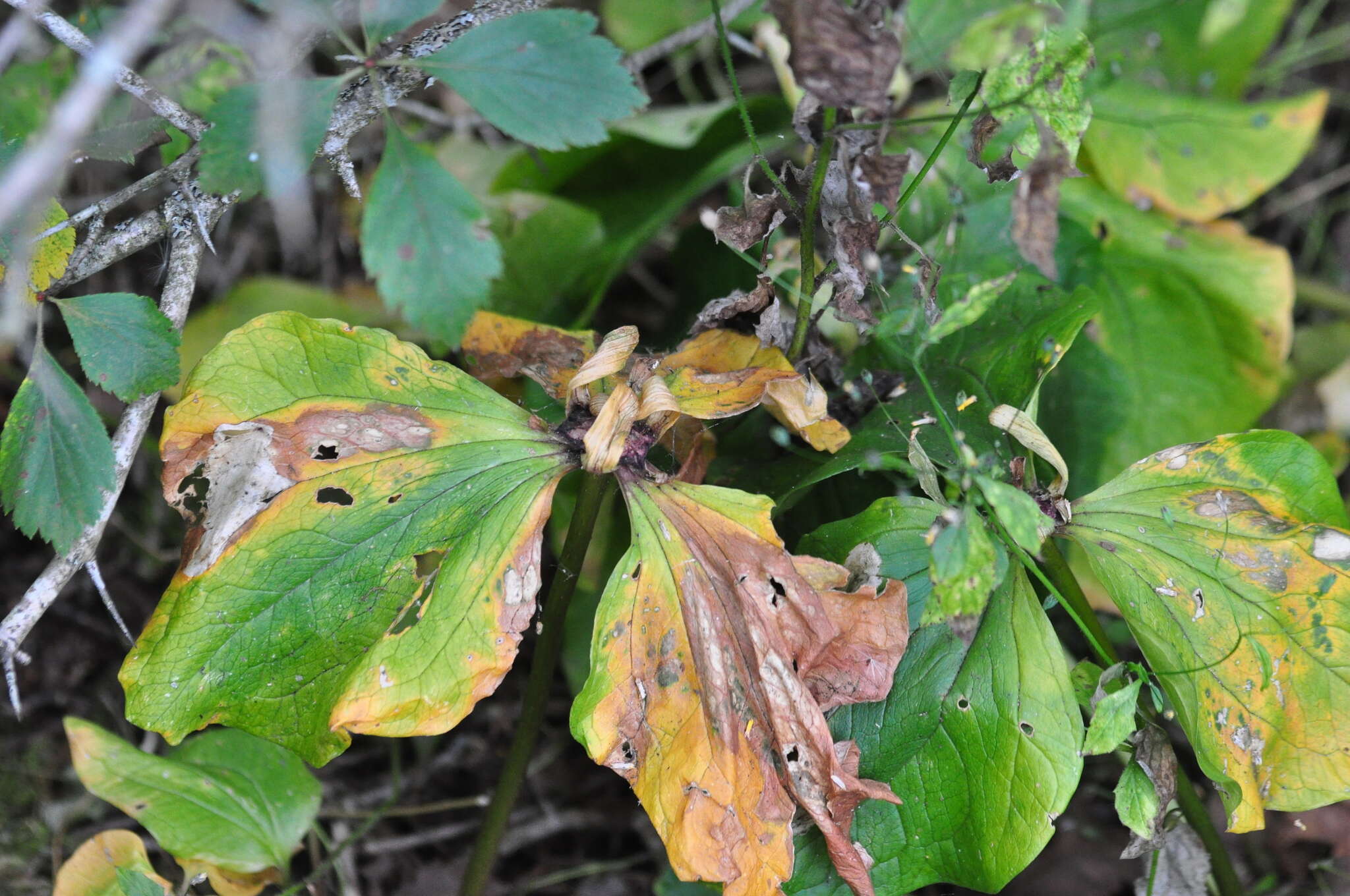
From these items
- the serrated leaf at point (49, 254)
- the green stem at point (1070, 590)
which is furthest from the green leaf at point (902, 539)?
the serrated leaf at point (49, 254)

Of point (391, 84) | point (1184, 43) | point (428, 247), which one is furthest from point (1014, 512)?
point (1184, 43)

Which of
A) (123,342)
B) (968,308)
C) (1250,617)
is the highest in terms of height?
(123,342)

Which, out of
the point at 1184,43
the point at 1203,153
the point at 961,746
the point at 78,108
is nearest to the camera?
the point at 78,108

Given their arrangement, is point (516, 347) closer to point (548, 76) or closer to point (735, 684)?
point (548, 76)

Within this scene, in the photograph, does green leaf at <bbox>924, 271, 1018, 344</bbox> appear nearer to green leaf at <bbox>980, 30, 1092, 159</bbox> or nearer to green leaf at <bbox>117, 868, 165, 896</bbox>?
green leaf at <bbox>980, 30, 1092, 159</bbox>

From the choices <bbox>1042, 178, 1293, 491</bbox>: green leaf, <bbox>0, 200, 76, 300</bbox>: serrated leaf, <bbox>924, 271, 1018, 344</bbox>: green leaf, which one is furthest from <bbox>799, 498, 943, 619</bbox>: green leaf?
<bbox>0, 200, 76, 300</bbox>: serrated leaf

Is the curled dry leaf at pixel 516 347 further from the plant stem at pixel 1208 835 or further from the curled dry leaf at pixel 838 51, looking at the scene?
the plant stem at pixel 1208 835

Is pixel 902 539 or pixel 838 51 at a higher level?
pixel 838 51
